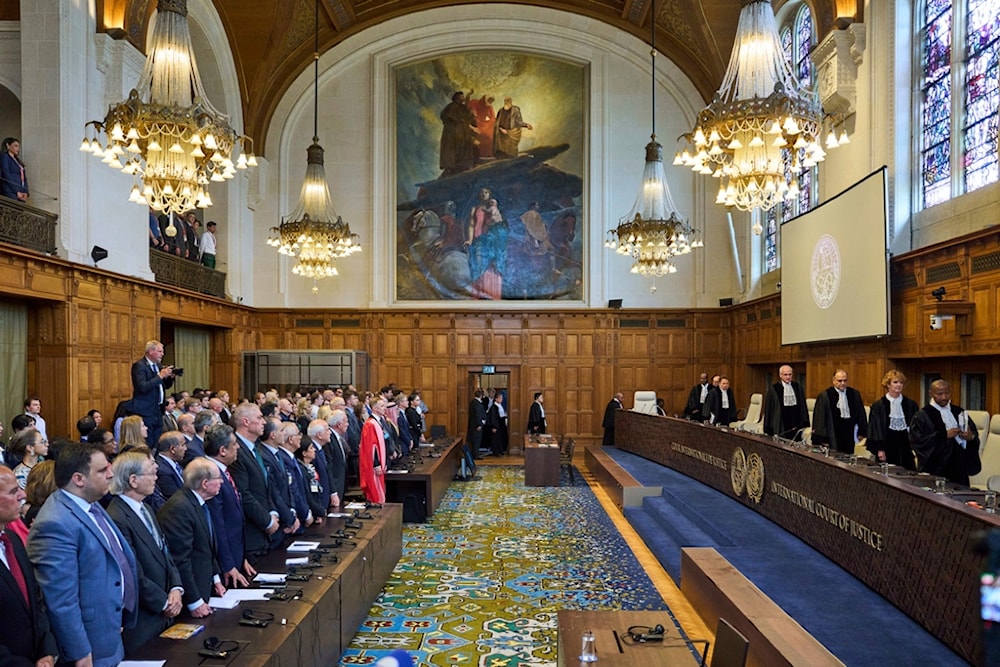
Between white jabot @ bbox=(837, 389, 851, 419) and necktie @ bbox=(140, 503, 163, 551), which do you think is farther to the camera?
white jabot @ bbox=(837, 389, 851, 419)

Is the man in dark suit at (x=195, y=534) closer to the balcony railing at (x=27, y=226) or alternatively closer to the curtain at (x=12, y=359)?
the balcony railing at (x=27, y=226)

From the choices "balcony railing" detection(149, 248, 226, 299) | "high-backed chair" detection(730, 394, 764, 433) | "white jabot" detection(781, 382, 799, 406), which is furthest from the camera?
"high-backed chair" detection(730, 394, 764, 433)

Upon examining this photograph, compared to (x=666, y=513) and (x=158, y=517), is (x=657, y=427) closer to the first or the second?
(x=666, y=513)

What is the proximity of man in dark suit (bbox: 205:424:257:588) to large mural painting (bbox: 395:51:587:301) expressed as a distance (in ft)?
48.9

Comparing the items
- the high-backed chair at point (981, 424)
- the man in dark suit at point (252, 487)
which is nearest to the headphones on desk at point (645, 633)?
the man in dark suit at point (252, 487)

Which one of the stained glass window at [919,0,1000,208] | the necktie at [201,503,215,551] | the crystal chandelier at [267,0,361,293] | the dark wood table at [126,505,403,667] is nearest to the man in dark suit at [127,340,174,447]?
the dark wood table at [126,505,403,667]

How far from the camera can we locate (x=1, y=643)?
298 centimetres

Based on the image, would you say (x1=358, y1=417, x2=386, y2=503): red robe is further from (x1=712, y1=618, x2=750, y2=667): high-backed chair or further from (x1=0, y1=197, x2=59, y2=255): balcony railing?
(x1=712, y1=618, x2=750, y2=667): high-backed chair

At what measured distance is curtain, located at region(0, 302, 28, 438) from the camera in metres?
11.0

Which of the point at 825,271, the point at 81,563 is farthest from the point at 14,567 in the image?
the point at 825,271

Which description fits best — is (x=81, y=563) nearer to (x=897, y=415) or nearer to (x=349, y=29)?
(x=897, y=415)

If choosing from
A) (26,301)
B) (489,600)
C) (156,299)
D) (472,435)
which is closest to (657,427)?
(472,435)

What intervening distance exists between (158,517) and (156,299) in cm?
1095

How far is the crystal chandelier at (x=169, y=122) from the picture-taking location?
7172 mm
